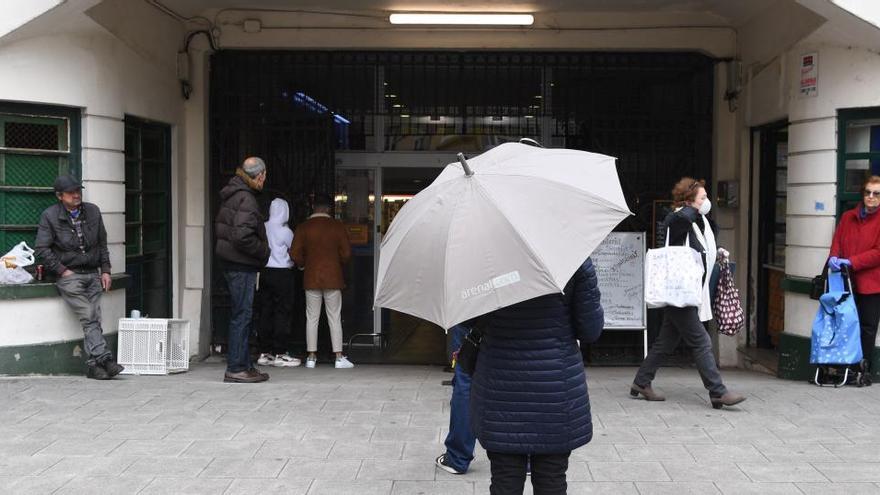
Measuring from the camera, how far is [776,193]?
10.3 m

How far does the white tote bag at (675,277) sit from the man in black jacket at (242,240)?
344 centimetres

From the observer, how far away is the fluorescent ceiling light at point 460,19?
9484 millimetres

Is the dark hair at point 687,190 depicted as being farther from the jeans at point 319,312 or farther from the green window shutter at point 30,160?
the green window shutter at point 30,160

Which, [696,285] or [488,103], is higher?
Answer: [488,103]

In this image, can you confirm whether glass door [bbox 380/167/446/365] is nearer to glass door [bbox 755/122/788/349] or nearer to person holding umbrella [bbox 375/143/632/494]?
glass door [bbox 755/122/788/349]

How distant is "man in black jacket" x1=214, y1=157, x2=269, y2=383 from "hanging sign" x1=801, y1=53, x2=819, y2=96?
16.4ft

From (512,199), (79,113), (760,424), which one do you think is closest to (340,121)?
(79,113)

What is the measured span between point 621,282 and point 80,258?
5.37 meters

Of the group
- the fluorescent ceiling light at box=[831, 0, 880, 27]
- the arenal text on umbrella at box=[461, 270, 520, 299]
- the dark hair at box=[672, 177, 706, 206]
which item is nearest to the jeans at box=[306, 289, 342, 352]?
the dark hair at box=[672, 177, 706, 206]

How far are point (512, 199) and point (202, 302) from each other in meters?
7.36

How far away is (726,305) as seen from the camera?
7.77 m

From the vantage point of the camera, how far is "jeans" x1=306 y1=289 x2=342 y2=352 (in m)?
9.94

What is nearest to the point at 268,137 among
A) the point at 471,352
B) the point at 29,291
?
the point at 29,291

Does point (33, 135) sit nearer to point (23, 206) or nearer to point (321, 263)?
point (23, 206)
